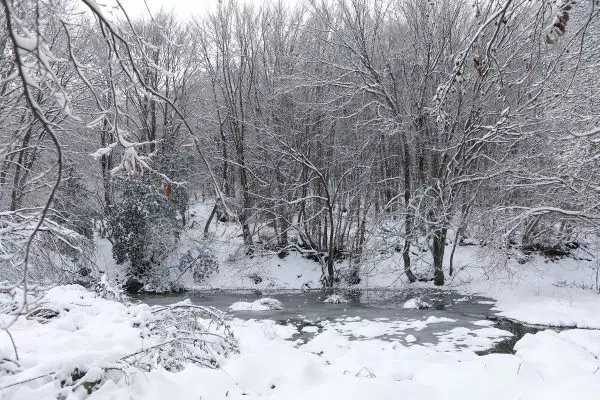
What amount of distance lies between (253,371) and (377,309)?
8875mm

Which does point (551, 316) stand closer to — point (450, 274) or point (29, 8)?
point (450, 274)

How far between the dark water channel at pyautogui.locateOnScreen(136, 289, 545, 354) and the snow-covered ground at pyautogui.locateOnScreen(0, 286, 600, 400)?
2.79 m

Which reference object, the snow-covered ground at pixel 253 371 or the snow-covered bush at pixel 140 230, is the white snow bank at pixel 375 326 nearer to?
the snow-covered ground at pixel 253 371

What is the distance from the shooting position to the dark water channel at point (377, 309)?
1032 centimetres

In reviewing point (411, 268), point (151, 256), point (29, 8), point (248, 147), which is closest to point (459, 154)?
point (411, 268)

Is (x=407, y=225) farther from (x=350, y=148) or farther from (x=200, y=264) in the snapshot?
(x=200, y=264)

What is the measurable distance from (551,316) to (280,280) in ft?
35.7

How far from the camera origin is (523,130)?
15359 mm

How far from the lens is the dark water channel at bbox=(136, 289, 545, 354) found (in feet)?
33.9

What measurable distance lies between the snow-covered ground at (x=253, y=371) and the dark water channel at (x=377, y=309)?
2787 mm

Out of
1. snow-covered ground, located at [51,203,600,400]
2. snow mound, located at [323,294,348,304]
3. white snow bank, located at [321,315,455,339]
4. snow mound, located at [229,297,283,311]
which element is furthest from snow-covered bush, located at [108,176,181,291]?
white snow bank, located at [321,315,455,339]

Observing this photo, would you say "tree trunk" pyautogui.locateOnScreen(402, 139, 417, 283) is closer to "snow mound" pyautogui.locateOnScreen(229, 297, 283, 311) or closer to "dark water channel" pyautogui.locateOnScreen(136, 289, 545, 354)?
"dark water channel" pyautogui.locateOnScreen(136, 289, 545, 354)

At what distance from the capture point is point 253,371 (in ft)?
16.9

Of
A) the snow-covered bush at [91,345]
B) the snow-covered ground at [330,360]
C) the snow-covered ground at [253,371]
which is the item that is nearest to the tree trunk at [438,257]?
the snow-covered ground at [330,360]
